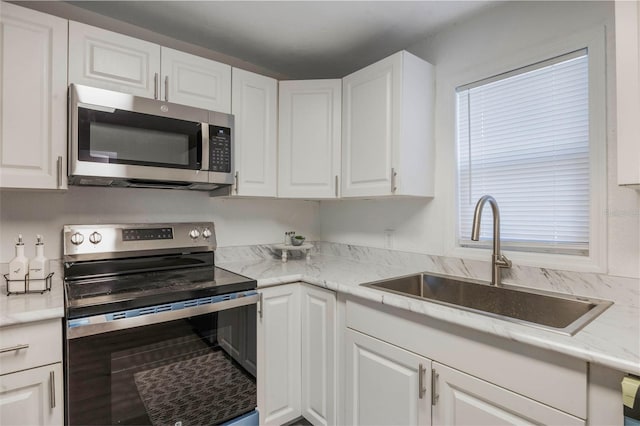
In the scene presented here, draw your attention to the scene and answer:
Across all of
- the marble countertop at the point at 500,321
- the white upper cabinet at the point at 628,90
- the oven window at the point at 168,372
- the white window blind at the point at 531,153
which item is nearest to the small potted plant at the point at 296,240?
the marble countertop at the point at 500,321

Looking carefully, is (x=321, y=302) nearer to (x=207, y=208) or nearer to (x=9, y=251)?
(x=207, y=208)

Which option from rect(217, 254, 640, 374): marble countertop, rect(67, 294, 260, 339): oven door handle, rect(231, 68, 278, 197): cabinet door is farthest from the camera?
rect(231, 68, 278, 197): cabinet door

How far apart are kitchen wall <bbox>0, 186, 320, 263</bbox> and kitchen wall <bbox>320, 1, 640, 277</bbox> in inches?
18.5

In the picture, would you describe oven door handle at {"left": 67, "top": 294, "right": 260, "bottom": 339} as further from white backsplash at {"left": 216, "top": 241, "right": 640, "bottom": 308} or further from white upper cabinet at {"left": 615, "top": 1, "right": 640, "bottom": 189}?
white upper cabinet at {"left": 615, "top": 1, "right": 640, "bottom": 189}

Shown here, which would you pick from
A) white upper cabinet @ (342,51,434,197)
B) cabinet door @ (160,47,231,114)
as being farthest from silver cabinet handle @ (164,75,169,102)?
white upper cabinet @ (342,51,434,197)

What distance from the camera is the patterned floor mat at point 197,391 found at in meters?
1.37

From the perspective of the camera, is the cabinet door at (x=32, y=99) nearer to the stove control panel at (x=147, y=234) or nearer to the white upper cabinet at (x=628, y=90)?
the stove control panel at (x=147, y=234)

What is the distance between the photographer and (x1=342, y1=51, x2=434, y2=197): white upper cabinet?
5.84 feet

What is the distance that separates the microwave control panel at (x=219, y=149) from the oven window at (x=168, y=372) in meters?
0.80

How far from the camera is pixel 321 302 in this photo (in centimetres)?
175

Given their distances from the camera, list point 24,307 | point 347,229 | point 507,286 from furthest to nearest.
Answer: point 347,229 < point 507,286 < point 24,307

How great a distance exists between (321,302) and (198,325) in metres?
0.62

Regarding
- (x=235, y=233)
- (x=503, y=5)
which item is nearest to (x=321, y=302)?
(x=235, y=233)

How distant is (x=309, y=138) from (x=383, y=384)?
1502mm
